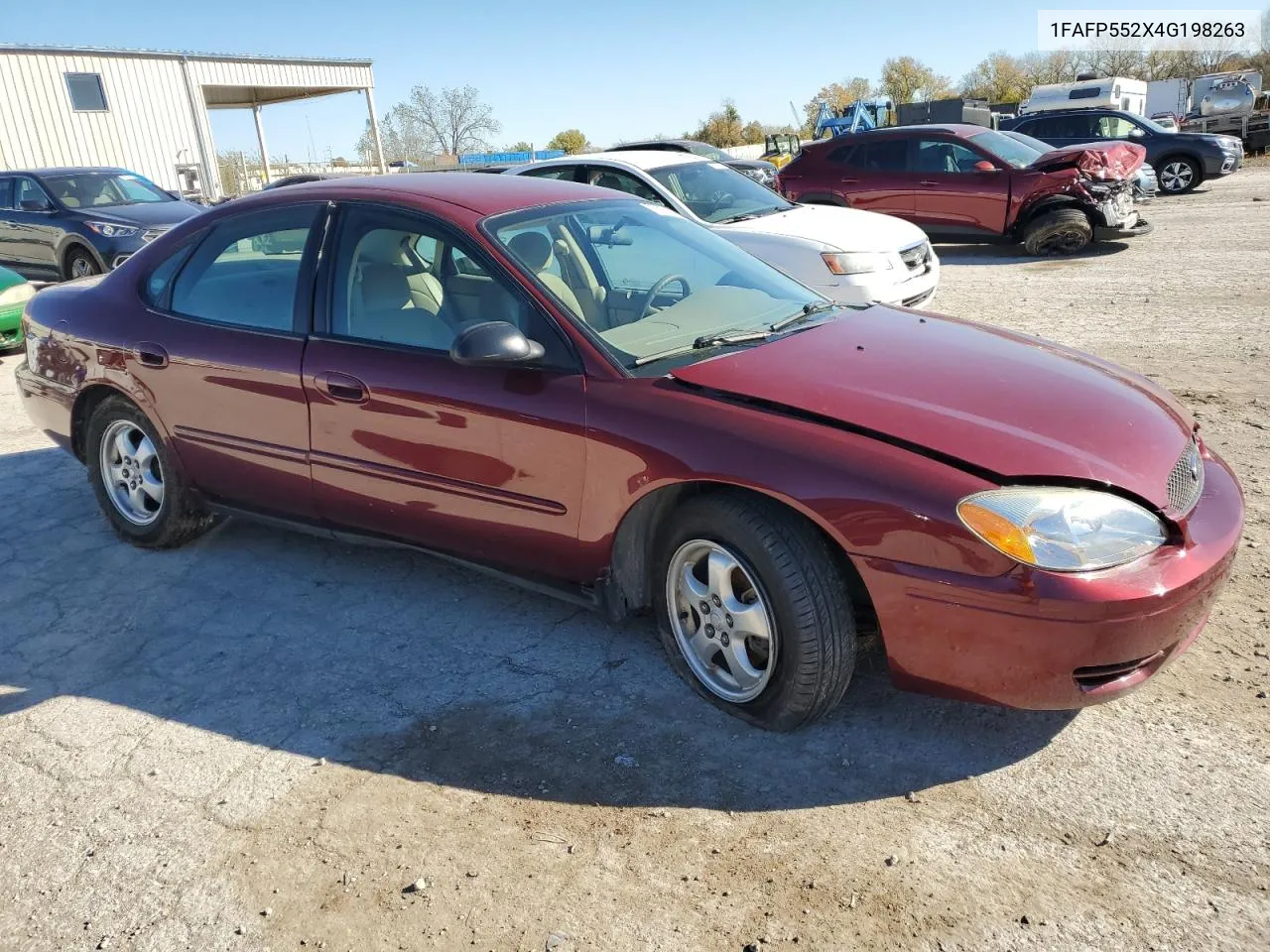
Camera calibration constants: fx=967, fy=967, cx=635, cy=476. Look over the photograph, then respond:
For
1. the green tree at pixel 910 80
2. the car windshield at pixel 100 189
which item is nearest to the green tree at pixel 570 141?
the green tree at pixel 910 80

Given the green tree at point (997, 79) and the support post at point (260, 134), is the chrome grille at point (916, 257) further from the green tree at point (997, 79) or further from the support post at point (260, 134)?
the green tree at point (997, 79)

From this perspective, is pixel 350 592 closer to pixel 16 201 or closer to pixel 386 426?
pixel 386 426

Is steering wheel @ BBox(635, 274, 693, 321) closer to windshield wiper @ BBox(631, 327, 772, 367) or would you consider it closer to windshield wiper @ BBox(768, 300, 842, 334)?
windshield wiper @ BBox(631, 327, 772, 367)

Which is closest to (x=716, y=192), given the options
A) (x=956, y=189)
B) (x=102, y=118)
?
(x=956, y=189)

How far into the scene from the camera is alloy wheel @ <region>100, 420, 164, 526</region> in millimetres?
4492

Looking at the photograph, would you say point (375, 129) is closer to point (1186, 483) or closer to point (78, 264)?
point (78, 264)

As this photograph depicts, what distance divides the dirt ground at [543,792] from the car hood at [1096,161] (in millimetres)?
8784

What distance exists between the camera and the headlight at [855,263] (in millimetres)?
7562

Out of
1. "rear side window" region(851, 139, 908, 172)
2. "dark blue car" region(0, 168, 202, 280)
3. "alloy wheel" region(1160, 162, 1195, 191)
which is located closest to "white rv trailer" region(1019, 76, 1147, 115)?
"alloy wheel" region(1160, 162, 1195, 191)

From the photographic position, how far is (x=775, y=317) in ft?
11.9

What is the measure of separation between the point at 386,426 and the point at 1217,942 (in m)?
2.86

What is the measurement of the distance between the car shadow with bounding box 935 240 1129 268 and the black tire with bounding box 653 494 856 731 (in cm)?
1037

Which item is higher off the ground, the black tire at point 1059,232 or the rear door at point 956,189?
the rear door at point 956,189

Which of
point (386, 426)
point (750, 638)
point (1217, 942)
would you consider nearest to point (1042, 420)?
point (750, 638)
